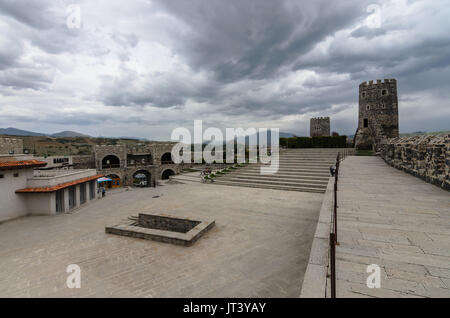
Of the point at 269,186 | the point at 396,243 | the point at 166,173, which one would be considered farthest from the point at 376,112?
the point at 166,173

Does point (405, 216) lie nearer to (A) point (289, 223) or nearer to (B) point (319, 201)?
(A) point (289, 223)

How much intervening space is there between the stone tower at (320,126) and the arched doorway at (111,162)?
32.9 metres

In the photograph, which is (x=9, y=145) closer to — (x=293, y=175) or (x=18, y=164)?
(x=18, y=164)

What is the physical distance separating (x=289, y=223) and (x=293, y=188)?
21.0ft

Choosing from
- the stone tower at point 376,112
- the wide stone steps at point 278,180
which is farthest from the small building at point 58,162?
the stone tower at point 376,112

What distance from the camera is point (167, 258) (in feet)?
18.8

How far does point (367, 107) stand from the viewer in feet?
87.9

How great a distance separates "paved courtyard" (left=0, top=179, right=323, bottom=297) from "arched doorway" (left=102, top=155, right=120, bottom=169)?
21.8m

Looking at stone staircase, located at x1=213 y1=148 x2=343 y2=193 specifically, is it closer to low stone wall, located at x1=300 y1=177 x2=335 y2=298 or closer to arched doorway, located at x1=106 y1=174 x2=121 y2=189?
low stone wall, located at x1=300 y1=177 x2=335 y2=298

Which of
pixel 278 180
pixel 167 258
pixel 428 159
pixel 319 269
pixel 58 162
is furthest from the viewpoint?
pixel 58 162

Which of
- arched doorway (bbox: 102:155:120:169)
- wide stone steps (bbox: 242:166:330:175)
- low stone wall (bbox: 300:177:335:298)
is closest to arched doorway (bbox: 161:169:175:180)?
arched doorway (bbox: 102:155:120:169)

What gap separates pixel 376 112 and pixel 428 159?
21.1m

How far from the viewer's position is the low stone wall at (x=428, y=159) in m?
7.70
